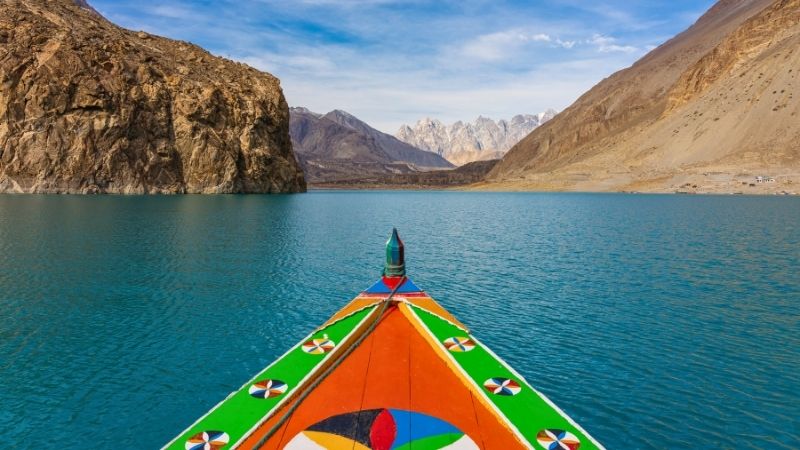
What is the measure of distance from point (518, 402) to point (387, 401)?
8.00 feet

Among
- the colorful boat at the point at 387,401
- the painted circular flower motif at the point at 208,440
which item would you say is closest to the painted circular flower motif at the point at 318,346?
the colorful boat at the point at 387,401

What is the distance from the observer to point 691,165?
14925cm

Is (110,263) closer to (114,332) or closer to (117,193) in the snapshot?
(114,332)

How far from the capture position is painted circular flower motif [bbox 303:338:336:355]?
430 inches

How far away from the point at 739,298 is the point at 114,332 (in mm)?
29489

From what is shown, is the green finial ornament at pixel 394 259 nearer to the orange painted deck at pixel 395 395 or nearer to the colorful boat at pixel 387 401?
the colorful boat at pixel 387 401

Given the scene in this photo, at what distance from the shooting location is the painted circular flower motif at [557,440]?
8000 mm

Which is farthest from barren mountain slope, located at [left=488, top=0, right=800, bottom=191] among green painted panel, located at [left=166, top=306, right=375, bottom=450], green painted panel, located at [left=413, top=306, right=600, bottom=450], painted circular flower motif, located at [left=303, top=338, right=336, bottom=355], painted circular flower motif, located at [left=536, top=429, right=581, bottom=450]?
green painted panel, located at [left=166, top=306, right=375, bottom=450]

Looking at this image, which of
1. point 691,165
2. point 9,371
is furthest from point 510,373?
point 691,165

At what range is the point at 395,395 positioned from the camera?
9.31 metres

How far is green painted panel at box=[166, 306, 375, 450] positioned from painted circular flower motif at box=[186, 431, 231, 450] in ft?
0.25

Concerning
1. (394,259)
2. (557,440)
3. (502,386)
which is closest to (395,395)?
(502,386)

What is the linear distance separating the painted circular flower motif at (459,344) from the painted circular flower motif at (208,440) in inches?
194

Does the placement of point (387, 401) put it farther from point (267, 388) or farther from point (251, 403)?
point (251, 403)
